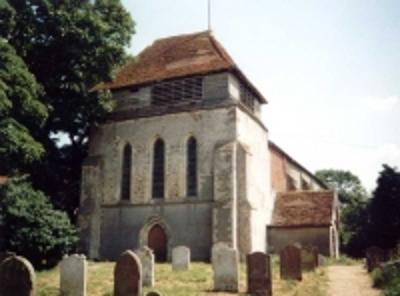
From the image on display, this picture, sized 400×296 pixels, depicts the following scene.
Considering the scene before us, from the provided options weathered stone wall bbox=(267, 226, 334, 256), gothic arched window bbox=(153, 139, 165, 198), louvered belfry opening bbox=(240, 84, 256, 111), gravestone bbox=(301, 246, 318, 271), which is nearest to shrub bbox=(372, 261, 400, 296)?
gravestone bbox=(301, 246, 318, 271)

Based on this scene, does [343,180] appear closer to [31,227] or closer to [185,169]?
[185,169]

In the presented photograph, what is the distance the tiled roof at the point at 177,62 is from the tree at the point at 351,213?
12.8 m

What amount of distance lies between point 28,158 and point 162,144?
7405 mm

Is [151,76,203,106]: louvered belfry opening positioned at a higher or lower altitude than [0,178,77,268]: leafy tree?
higher

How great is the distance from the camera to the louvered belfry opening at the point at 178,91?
980 inches

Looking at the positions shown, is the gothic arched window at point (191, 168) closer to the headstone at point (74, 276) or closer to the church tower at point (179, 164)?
the church tower at point (179, 164)

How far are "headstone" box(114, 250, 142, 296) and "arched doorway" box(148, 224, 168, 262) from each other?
1316 cm

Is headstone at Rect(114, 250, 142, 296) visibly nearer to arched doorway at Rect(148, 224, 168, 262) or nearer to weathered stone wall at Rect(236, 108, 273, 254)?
weathered stone wall at Rect(236, 108, 273, 254)

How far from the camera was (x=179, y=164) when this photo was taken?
80.4 ft

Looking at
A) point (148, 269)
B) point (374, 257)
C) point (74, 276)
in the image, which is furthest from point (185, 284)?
point (374, 257)

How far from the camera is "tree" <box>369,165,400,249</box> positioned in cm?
2808

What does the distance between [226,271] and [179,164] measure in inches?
459

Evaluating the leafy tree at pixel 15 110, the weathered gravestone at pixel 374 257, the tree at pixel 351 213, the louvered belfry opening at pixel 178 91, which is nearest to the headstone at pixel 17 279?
the leafy tree at pixel 15 110

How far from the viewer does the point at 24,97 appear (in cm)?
2009
